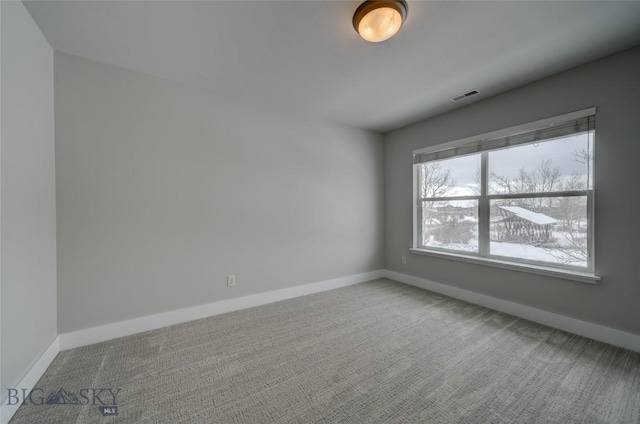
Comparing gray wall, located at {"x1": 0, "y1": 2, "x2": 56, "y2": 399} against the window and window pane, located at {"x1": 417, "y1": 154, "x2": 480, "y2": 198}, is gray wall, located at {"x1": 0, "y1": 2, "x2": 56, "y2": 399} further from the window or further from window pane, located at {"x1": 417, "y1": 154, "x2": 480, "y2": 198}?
window pane, located at {"x1": 417, "y1": 154, "x2": 480, "y2": 198}

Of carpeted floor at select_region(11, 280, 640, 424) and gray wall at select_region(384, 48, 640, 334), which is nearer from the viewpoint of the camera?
carpeted floor at select_region(11, 280, 640, 424)

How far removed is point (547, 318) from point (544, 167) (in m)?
1.57

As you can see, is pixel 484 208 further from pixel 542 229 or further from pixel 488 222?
pixel 542 229

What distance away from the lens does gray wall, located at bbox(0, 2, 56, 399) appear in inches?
55.5

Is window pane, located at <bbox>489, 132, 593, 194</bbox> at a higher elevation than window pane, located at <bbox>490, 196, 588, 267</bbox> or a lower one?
higher

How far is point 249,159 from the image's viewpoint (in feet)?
9.57

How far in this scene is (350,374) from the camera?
171 centimetres

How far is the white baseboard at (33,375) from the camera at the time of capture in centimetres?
132

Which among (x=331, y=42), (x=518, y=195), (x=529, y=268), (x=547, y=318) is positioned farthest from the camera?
(x=518, y=195)

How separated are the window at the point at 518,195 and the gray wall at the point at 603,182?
0.11m

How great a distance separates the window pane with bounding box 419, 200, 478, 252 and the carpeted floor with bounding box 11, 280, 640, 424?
1033 millimetres

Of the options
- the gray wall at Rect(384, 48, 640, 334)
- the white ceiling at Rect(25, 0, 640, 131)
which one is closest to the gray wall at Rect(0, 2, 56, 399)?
the white ceiling at Rect(25, 0, 640, 131)

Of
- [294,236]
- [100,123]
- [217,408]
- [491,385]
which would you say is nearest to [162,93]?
[100,123]

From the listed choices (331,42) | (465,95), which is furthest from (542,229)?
(331,42)
